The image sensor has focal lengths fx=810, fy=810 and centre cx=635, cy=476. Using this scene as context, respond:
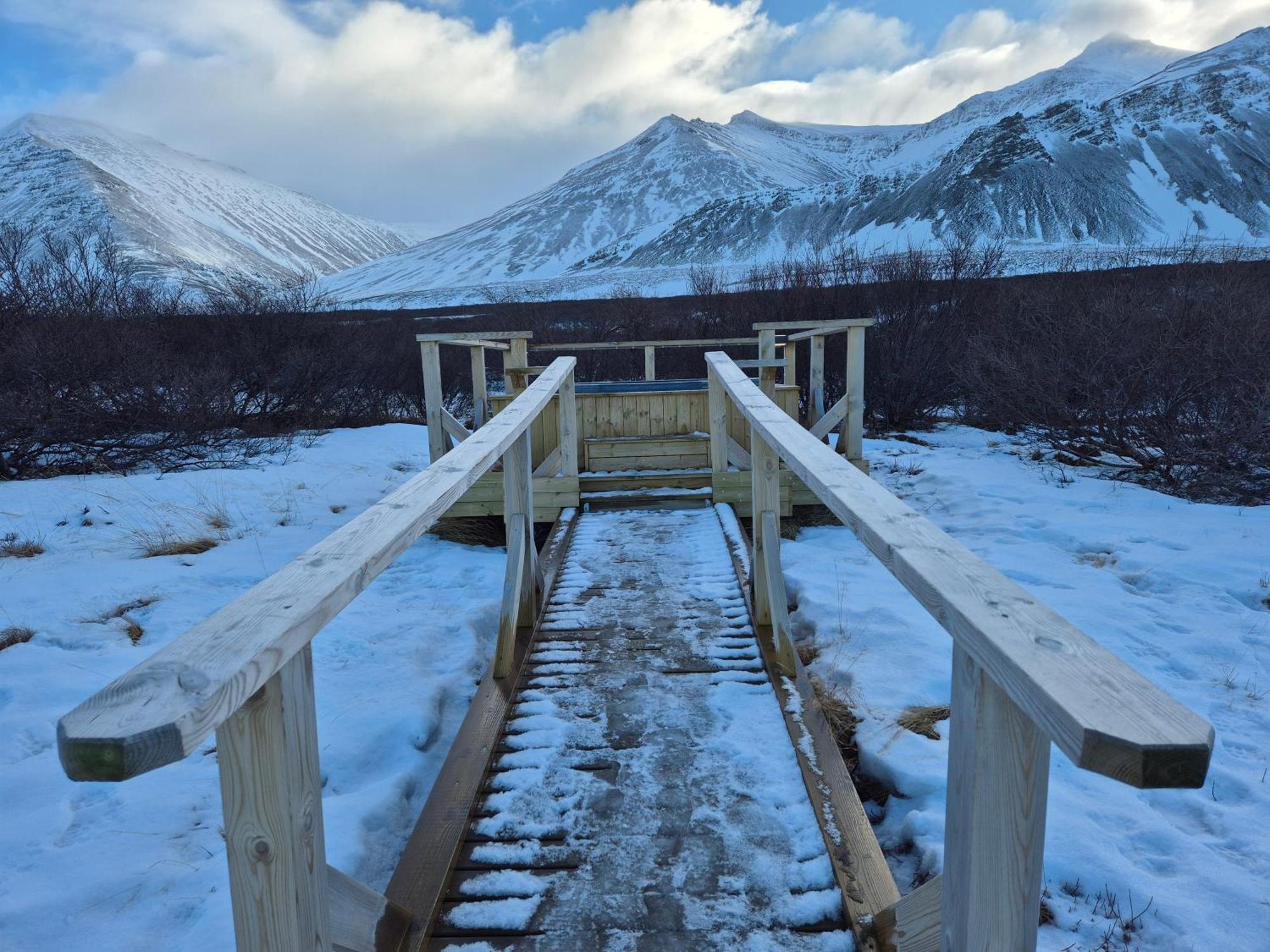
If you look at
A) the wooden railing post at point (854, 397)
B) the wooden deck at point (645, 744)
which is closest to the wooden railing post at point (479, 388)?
the wooden deck at point (645, 744)

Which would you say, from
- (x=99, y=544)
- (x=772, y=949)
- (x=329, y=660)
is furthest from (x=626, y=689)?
(x=99, y=544)

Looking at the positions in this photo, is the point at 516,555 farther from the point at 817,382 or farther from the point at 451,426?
the point at 817,382

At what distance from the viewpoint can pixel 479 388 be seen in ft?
26.1

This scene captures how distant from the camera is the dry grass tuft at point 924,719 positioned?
325 centimetres

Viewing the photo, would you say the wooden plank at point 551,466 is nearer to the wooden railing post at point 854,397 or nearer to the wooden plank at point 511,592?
the wooden railing post at point 854,397

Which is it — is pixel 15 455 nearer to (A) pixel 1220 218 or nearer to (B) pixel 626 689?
(B) pixel 626 689

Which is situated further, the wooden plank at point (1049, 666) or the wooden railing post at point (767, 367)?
the wooden railing post at point (767, 367)

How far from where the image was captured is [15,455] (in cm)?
880

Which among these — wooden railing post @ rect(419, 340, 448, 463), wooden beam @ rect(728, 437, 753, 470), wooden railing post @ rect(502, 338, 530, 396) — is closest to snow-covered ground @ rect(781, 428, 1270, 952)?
wooden beam @ rect(728, 437, 753, 470)

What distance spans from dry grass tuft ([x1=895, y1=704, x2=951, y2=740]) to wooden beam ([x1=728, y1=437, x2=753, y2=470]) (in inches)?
134

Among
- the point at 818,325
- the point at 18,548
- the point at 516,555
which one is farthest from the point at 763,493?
the point at 18,548

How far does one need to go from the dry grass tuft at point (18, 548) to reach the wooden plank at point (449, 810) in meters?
4.15

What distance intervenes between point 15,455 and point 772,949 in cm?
993

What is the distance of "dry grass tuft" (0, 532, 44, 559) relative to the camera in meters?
5.55
